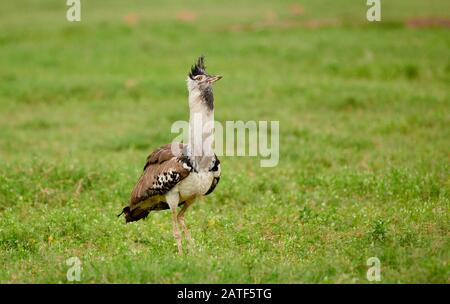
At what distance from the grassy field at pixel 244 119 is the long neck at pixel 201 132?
115cm

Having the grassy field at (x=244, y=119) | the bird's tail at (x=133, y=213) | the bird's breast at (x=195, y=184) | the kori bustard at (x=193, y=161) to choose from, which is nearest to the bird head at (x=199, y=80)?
the kori bustard at (x=193, y=161)

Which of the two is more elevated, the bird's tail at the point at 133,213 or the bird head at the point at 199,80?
the bird head at the point at 199,80

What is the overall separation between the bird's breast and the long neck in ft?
0.30

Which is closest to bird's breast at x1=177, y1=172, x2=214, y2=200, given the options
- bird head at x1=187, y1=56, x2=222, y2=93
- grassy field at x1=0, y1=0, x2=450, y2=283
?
grassy field at x1=0, y1=0, x2=450, y2=283

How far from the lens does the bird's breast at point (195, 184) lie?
8.95 meters

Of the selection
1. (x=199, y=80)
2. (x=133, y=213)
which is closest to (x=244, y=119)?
(x=133, y=213)

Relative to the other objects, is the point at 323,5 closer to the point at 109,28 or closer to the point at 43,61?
the point at 109,28

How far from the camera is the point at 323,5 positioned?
104 ft

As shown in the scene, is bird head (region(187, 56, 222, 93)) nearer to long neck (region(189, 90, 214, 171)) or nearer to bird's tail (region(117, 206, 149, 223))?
long neck (region(189, 90, 214, 171))

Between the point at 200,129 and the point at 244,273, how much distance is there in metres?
1.98

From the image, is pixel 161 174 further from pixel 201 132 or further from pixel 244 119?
pixel 244 119

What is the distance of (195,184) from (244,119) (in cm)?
870

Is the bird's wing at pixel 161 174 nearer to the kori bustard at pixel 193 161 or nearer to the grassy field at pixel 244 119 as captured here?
the kori bustard at pixel 193 161
